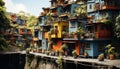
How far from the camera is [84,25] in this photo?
169 ft

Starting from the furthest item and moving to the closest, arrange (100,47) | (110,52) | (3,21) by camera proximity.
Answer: (3,21), (100,47), (110,52)

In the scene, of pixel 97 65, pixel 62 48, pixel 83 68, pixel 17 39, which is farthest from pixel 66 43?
pixel 17 39

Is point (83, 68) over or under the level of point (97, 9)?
under

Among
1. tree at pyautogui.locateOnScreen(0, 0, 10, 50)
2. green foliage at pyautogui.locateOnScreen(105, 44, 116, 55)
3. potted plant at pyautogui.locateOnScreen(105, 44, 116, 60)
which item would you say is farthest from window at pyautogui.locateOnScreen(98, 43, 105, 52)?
tree at pyautogui.locateOnScreen(0, 0, 10, 50)

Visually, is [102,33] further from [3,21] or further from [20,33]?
[20,33]

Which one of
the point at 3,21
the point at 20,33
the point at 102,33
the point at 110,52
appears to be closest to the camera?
the point at 110,52

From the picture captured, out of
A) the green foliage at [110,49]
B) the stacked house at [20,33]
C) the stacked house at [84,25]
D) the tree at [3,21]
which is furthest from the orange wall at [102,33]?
the stacked house at [20,33]

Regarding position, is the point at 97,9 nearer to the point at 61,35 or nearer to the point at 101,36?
the point at 101,36

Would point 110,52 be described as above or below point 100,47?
below

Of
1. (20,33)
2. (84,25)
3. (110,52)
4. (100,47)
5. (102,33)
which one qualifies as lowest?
(20,33)

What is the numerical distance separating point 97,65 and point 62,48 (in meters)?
18.6

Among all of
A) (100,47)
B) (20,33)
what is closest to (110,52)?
(100,47)

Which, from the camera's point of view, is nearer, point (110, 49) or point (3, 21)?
point (110, 49)

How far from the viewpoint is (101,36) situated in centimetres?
4641
